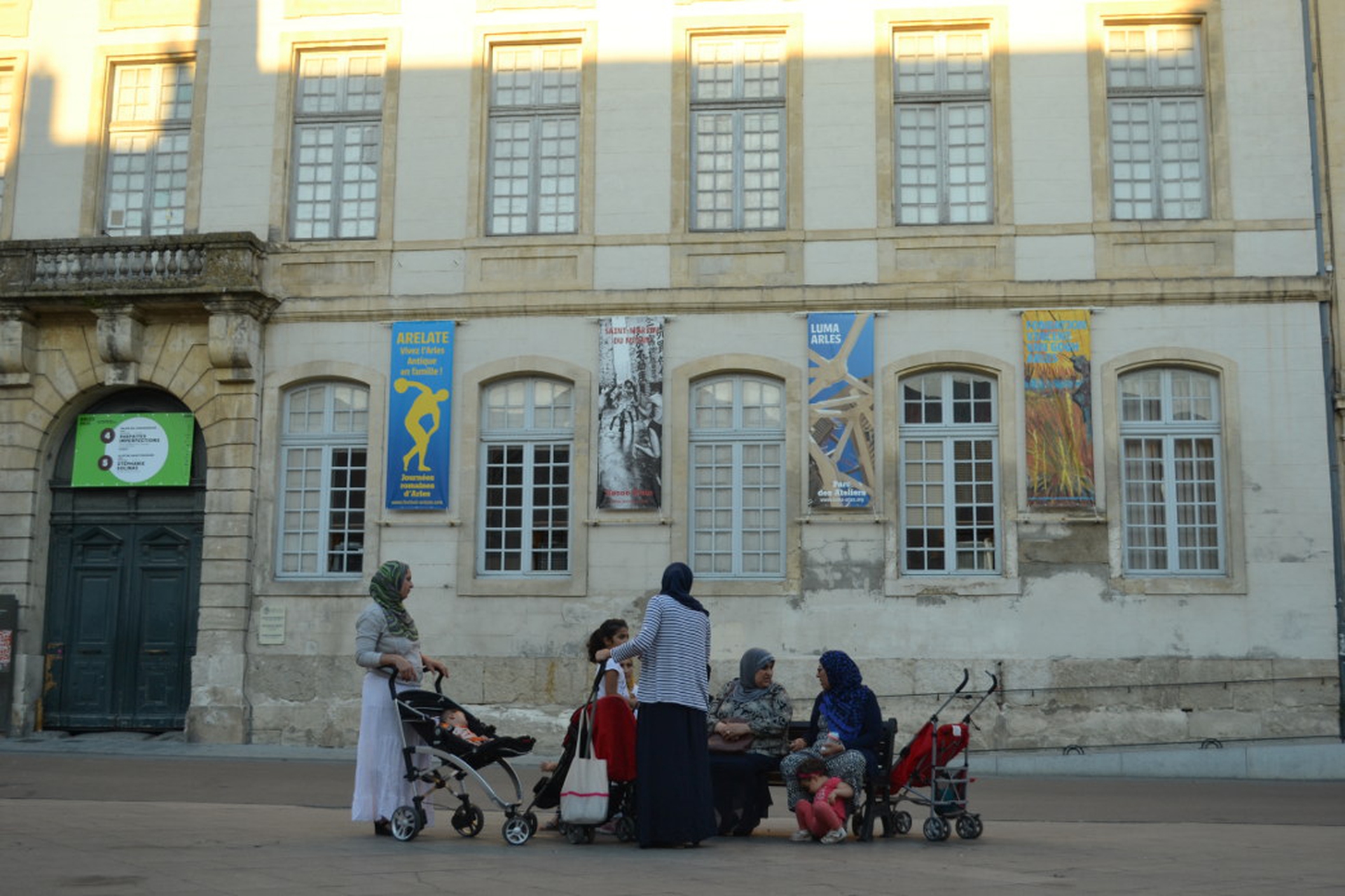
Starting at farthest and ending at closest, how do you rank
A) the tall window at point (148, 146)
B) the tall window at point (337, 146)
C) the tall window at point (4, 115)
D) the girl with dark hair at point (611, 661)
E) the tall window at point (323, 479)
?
the tall window at point (4, 115), the tall window at point (148, 146), the tall window at point (337, 146), the tall window at point (323, 479), the girl with dark hair at point (611, 661)

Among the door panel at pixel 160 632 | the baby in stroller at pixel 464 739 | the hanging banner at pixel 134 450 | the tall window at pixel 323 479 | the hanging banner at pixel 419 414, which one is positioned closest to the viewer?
the baby in stroller at pixel 464 739

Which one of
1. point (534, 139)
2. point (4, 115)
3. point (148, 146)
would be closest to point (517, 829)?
point (534, 139)

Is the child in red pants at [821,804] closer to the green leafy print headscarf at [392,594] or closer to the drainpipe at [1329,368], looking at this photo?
the green leafy print headscarf at [392,594]

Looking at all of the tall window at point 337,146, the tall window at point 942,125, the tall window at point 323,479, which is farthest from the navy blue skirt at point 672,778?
the tall window at point 337,146

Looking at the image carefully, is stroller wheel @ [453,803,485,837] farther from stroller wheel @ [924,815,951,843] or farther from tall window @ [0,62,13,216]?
tall window @ [0,62,13,216]

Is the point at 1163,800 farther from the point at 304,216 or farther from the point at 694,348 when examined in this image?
the point at 304,216

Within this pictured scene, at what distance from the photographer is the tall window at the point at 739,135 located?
58.5 feet

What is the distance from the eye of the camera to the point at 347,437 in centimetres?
1791

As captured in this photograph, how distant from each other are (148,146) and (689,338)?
7.43 metres

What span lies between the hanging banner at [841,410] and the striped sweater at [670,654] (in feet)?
26.3

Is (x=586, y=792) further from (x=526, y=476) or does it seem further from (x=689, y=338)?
(x=689, y=338)

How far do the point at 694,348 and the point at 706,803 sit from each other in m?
9.18

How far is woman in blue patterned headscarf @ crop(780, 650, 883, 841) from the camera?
9.27 metres

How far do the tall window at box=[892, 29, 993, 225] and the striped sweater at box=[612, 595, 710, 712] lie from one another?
31.6 feet
